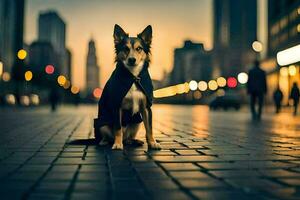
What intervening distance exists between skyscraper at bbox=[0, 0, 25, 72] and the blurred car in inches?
3063

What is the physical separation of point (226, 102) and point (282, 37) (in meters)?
44.2

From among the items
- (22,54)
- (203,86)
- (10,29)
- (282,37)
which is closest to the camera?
(22,54)

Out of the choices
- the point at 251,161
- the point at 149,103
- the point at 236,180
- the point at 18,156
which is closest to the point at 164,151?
the point at 149,103

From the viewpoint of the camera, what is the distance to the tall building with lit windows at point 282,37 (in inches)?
2613

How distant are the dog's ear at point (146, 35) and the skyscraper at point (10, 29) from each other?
4107 inches

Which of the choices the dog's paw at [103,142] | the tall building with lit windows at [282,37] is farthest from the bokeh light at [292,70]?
the dog's paw at [103,142]

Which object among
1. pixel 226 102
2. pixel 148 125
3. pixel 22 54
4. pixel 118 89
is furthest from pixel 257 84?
pixel 22 54

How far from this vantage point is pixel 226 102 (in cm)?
3662

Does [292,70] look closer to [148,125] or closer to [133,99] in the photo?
[148,125]

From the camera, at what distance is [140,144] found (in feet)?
21.9

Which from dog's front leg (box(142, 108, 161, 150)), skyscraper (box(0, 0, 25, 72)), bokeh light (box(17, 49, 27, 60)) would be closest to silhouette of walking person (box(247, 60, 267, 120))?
dog's front leg (box(142, 108, 161, 150))

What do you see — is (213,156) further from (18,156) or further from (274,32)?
(274,32)

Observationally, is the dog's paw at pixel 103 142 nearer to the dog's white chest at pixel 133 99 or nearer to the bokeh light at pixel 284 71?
the dog's white chest at pixel 133 99

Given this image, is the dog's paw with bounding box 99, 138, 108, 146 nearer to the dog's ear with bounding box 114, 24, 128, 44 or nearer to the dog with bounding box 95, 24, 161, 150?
the dog with bounding box 95, 24, 161, 150
